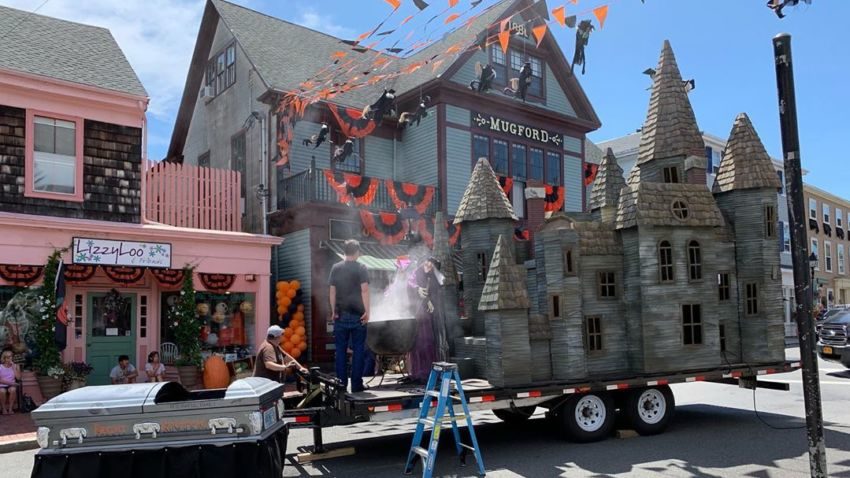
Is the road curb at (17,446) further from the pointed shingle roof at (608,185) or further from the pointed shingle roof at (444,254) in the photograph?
the pointed shingle roof at (608,185)

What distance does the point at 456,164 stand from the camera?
20391 millimetres

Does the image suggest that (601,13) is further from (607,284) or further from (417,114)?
(417,114)

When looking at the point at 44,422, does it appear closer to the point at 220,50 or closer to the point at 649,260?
the point at 649,260

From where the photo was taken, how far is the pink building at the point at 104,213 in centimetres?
1338

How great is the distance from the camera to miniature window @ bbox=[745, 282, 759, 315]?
990 cm

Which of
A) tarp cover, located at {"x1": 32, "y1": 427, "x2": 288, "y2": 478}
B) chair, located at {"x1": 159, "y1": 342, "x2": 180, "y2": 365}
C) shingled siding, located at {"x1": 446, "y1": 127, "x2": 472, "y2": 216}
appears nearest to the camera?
tarp cover, located at {"x1": 32, "y1": 427, "x2": 288, "y2": 478}

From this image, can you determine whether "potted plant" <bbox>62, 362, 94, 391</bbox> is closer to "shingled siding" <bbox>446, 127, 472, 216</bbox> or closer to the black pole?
"shingled siding" <bbox>446, 127, 472, 216</bbox>

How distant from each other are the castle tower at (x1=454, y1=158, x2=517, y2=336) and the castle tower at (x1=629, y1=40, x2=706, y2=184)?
2220mm

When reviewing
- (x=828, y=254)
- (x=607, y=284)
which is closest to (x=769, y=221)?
(x=607, y=284)

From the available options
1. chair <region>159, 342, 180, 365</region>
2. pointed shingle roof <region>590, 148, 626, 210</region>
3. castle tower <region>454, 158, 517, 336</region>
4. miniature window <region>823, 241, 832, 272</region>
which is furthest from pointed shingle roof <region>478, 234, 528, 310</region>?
miniature window <region>823, 241, 832, 272</region>

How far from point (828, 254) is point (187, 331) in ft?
141

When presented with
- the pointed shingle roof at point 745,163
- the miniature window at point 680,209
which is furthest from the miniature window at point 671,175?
the miniature window at point 680,209

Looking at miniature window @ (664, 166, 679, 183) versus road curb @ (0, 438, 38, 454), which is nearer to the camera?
road curb @ (0, 438, 38, 454)

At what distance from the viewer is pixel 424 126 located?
20641mm
